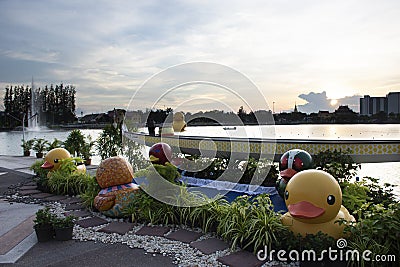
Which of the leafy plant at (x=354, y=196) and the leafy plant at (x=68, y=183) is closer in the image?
the leafy plant at (x=354, y=196)

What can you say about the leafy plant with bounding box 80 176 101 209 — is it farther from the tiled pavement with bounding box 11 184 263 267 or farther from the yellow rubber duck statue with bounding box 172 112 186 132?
the yellow rubber duck statue with bounding box 172 112 186 132

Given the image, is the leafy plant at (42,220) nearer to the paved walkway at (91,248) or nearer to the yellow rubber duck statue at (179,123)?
the paved walkway at (91,248)

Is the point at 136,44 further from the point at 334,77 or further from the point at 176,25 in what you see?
the point at 334,77

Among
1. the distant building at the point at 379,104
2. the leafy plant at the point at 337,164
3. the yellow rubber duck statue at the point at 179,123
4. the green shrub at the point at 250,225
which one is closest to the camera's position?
the green shrub at the point at 250,225

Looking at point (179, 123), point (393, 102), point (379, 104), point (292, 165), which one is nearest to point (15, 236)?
point (292, 165)

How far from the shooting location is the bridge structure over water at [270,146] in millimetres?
8367

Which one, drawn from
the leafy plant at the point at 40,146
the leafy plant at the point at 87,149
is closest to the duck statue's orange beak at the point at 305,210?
the leafy plant at the point at 87,149

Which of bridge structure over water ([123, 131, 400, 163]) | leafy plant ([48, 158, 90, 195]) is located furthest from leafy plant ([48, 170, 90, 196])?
bridge structure over water ([123, 131, 400, 163])

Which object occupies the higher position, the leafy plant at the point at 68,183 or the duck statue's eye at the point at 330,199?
the duck statue's eye at the point at 330,199

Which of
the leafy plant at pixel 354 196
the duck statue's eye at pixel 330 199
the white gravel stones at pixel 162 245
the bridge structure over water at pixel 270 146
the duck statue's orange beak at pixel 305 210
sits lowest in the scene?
the white gravel stones at pixel 162 245

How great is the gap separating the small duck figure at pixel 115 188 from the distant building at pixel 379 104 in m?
14.8

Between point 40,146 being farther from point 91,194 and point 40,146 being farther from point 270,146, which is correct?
point 270,146

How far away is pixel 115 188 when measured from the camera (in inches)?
222

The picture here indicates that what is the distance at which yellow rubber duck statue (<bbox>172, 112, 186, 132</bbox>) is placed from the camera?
1236 centimetres
